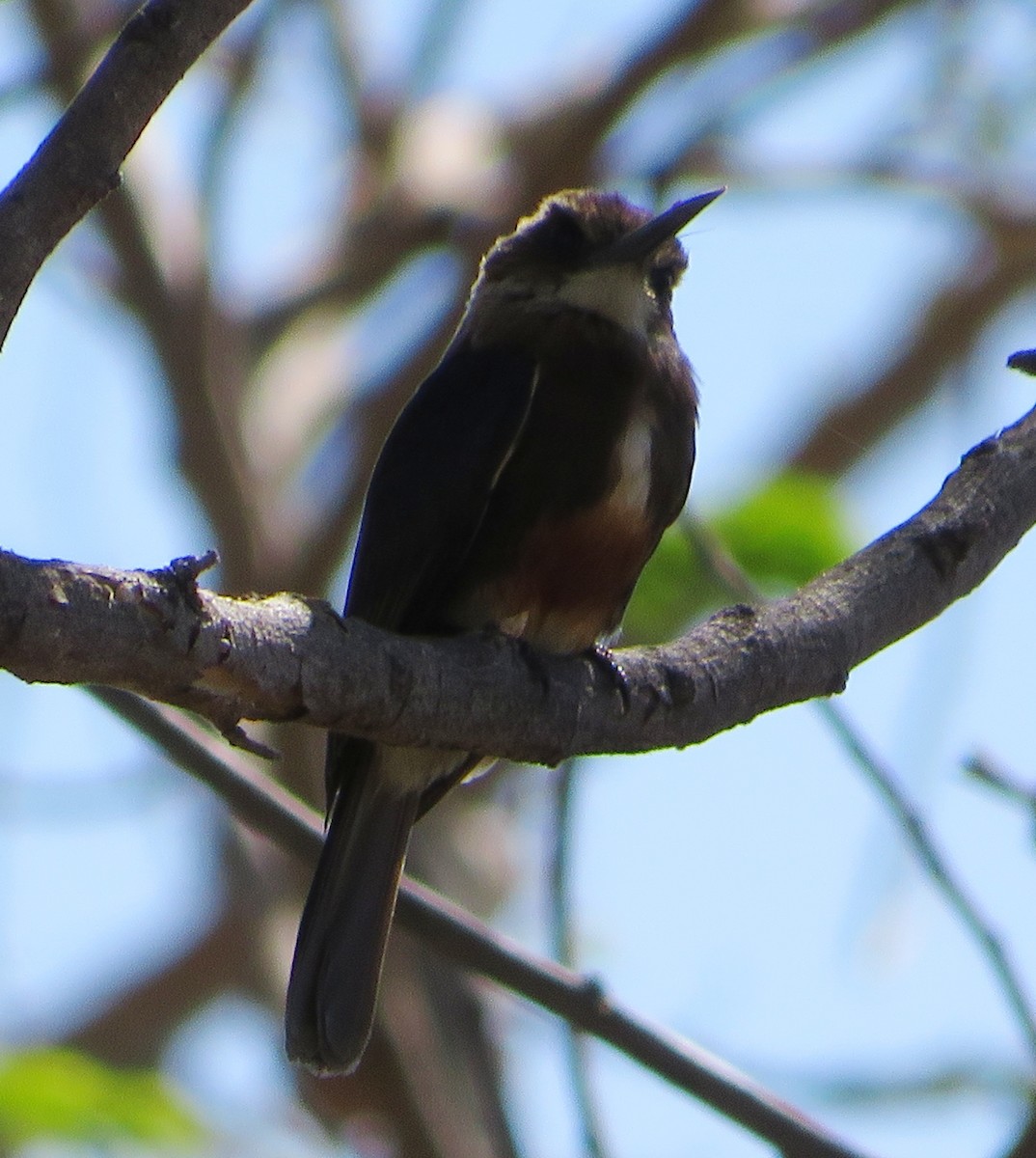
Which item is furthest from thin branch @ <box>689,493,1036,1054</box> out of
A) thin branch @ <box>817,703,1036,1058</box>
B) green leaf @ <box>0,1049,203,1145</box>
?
green leaf @ <box>0,1049,203,1145</box>

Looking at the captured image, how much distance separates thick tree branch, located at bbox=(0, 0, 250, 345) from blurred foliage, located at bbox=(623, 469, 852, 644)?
2.39 meters

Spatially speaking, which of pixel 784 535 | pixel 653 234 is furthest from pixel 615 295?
pixel 784 535

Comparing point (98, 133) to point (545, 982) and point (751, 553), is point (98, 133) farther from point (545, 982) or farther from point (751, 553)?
point (751, 553)

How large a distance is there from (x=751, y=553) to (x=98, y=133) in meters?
2.90

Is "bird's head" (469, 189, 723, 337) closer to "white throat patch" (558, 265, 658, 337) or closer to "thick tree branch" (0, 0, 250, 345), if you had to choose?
"white throat patch" (558, 265, 658, 337)

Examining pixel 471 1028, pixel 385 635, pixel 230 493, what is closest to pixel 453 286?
pixel 230 493

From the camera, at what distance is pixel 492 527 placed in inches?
185

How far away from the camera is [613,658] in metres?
3.79

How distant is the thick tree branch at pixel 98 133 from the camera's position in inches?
107

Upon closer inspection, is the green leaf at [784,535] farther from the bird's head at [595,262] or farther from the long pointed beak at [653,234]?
the long pointed beak at [653,234]

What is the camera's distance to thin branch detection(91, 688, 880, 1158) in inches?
149

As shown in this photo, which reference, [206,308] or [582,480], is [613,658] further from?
[206,308]

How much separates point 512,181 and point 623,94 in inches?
26.8

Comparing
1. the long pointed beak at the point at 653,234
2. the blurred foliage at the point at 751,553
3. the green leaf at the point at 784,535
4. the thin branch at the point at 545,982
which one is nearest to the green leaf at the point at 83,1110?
the thin branch at the point at 545,982
